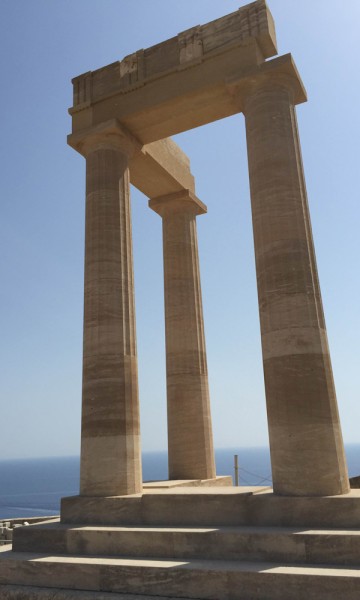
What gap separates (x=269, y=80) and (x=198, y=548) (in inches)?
704

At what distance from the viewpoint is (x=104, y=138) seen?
2420cm

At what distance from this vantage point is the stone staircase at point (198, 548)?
13.4m

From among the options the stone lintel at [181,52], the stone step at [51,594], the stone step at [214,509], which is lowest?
the stone step at [51,594]

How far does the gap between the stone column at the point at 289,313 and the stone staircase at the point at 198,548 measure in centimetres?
118

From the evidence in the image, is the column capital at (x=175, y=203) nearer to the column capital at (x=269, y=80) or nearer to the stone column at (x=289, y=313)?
the column capital at (x=269, y=80)

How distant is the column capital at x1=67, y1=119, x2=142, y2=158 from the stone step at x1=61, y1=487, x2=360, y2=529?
52.3ft

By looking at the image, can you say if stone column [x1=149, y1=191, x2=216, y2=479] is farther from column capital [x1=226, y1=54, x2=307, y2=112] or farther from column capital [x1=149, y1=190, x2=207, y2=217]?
column capital [x1=226, y1=54, x2=307, y2=112]

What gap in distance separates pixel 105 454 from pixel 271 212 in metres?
11.5

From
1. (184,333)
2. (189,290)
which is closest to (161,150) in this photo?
(189,290)

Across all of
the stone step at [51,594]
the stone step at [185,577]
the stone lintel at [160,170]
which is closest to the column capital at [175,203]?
the stone lintel at [160,170]

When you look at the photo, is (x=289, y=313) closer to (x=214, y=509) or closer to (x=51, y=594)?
(x=214, y=509)

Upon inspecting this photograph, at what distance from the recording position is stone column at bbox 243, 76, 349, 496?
16.4 meters

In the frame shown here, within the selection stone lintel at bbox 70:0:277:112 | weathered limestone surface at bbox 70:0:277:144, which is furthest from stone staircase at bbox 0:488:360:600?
stone lintel at bbox 70:0:277:112

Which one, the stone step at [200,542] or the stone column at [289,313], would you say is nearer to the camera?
the stone step at [200,542]
